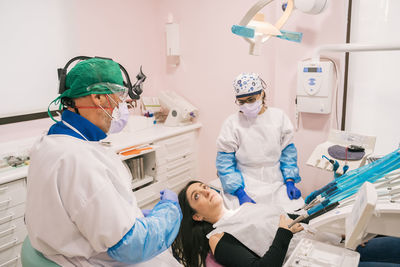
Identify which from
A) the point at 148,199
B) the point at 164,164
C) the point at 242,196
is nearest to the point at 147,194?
the point at 148,199

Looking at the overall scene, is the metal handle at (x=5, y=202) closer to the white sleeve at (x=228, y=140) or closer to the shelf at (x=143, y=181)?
the shelf at (x=143, y=181)

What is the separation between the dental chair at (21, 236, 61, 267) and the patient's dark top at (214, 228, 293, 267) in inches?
28.3

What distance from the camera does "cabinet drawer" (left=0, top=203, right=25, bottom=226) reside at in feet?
5.95

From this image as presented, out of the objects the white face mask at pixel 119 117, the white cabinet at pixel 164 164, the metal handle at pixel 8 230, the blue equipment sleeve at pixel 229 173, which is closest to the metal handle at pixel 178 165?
the white cabinet at pixel 164 164

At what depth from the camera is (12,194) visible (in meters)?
1.85

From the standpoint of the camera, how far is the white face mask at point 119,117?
128cm

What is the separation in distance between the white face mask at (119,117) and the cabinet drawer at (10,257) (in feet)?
3.98

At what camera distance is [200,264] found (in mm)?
1564

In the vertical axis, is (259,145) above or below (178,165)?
above

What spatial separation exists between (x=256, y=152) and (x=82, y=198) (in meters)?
1.41

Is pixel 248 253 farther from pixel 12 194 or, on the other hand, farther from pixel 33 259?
pixel 12 194

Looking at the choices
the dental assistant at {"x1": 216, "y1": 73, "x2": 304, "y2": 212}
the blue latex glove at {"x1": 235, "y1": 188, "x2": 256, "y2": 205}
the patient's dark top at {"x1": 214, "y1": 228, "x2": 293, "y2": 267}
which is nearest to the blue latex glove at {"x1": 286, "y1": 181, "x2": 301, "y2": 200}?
the dental assistant at {"x1": 216, "y1": 73, "x2": 304, "y2": 212}

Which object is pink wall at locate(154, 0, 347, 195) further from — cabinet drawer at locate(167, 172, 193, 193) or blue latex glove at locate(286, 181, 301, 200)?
blue latex glove at locate(286, 181, 301, 200)

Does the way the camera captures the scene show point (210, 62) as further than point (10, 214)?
Yes
